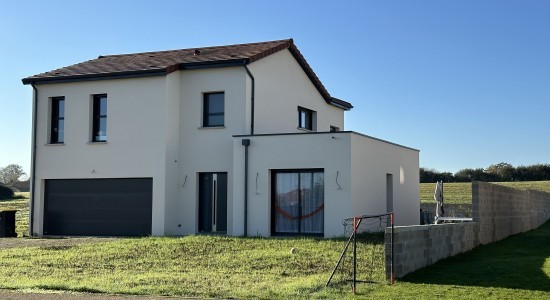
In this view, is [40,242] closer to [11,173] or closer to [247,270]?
[247,270]

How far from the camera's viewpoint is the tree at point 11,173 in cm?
9406

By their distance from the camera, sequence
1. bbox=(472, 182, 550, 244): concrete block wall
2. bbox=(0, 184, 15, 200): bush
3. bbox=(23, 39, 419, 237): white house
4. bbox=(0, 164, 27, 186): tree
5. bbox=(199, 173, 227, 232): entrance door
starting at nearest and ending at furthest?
bbox=(472, 182, 550, 244): concrete block wall < bbox=(23, 39, 419, 237): white house < bbox=(199, 173, 227, 232): entrance door < bbox=(0, 184, 15, 200): bush < bbox=(0, 164, 27, 186): tree

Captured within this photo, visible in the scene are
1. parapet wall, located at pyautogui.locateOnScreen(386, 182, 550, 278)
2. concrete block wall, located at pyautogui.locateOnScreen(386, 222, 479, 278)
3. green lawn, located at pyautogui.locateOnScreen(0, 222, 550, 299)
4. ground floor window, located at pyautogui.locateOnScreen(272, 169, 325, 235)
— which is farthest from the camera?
ground floor window, located at pyautogui.locateOnScreen(272, 169, 325, 235)

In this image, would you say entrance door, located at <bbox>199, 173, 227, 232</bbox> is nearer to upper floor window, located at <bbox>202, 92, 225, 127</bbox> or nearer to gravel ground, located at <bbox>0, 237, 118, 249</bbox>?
upper floor window, located at <bbox>202, 92, 225, 127</bbox>

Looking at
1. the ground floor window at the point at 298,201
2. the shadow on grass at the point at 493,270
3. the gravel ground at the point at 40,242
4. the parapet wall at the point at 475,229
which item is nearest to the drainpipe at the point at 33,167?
the gravel ground at the point at 40,242

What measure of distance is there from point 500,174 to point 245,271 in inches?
2544

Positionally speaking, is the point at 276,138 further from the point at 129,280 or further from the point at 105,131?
the point at 129,280

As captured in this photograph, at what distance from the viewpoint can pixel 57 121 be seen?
25250 millimetres

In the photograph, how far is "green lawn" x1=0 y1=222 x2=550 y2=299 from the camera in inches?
446

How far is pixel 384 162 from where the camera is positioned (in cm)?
2431

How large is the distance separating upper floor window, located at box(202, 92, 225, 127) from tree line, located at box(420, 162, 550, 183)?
164 ft

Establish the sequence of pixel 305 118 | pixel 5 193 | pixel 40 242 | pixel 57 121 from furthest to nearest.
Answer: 1. pixel 5 193
2. pixel 305 118
3. pixel 57 121
4. pixel 40 242

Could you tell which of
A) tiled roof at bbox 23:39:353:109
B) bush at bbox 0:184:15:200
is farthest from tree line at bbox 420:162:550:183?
tiled roof at bbox 23:39:353:109

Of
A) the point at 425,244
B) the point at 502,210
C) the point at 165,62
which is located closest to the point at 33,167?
the point at 165,62
